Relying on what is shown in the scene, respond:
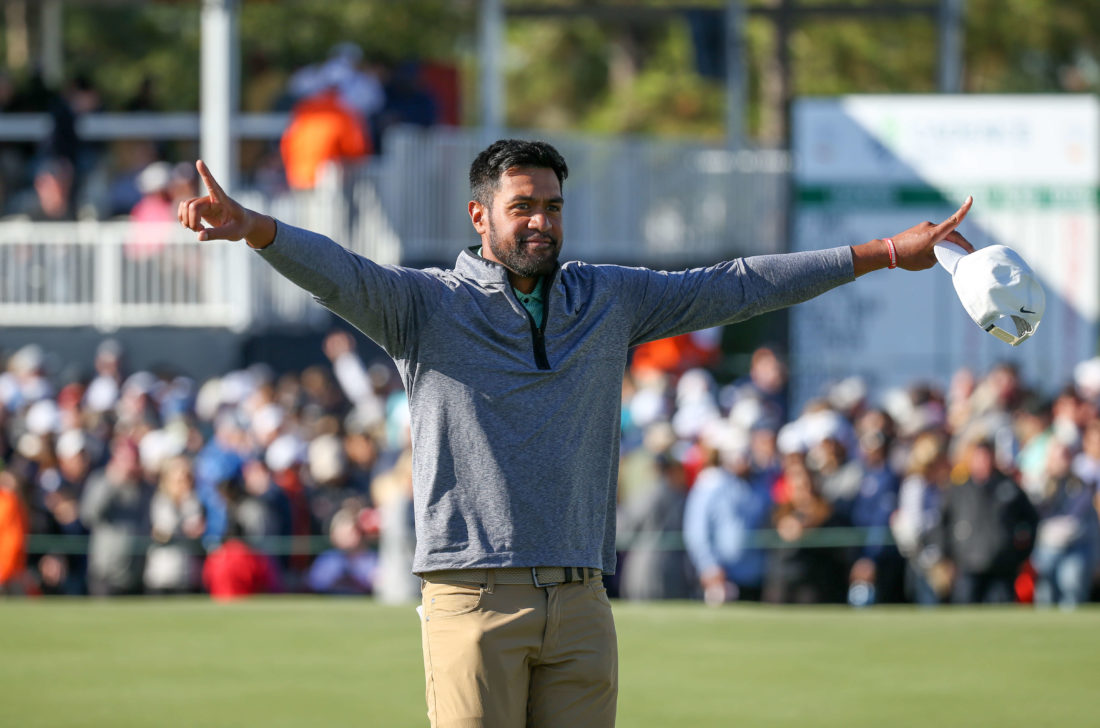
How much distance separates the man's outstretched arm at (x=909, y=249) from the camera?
15.5 feet

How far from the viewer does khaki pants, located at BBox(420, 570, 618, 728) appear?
4344mm

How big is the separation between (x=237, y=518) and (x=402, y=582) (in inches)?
62.4

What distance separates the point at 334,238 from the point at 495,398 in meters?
14.7

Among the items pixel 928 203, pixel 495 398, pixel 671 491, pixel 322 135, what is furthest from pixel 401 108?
pixel 495 398

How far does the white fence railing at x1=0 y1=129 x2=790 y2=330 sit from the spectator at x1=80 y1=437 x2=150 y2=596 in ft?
14.7

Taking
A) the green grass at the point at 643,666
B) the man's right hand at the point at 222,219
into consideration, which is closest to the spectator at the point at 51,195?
the green grass at the point at 643,666

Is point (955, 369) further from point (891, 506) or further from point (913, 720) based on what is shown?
point (913, 720)

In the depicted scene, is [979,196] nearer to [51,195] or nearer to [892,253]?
[51,195]

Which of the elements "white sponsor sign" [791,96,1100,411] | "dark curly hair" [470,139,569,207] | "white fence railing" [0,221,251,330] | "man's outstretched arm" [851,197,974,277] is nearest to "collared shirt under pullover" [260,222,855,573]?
"dark curly hair" [470,139,569,207]

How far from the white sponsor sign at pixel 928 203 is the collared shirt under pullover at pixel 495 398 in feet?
41.1

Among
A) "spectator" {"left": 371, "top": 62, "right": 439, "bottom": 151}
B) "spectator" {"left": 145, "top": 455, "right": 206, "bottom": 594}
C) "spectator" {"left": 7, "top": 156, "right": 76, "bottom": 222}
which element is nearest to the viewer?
"spectator" {"left": 145, "top": 455, "right": 206, "bottom": 594}

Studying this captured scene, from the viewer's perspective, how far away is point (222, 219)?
4.17 meters

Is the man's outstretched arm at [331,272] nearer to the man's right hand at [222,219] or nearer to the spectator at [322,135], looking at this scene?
the man's right hand at [222,219]

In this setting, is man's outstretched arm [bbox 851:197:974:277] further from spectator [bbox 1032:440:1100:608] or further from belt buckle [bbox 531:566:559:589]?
spectator [bbox 1032:440:1100:608]
